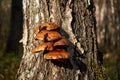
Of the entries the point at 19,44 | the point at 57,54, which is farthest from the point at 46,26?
the point at 19,44

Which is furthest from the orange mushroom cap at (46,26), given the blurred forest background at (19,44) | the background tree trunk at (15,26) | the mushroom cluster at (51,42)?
the background tree trunk at (15,26)

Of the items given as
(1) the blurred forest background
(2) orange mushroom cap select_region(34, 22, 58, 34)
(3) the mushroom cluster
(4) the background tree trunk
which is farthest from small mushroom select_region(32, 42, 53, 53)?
(4) the background tree trunk

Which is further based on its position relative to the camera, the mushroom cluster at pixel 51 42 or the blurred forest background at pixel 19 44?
the blurred forest background at pixel 19 44

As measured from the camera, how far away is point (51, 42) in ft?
12.1

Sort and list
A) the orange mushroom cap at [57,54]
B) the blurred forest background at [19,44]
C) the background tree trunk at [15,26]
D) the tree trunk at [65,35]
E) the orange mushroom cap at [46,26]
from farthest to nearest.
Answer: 1. the background tree trunk at [15,26]
2. the blurred forest background at [19,44]
3. the tree trunk at [65,35]
4. the orange mushroom cap at [46,26]
5. the orange mushroom cap at [57,54]

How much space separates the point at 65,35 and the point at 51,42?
1.33ft

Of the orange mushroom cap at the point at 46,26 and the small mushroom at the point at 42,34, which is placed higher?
the orange mushroom cap at the point at 46,26

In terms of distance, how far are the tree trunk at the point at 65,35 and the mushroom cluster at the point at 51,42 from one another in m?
0.28

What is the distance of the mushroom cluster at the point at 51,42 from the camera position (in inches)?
143

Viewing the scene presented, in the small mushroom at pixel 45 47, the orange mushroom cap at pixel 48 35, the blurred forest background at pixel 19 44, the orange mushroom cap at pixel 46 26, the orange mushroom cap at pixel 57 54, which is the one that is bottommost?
the blurred forest background at pixel 19 44

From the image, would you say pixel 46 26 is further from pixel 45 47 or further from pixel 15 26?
pixel 15 26

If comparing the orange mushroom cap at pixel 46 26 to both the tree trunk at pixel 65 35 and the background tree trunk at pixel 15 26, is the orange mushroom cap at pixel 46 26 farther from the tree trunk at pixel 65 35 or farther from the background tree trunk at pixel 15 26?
the background tree trunk at pixel 15 26

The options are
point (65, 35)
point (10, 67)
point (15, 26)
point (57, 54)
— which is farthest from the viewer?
point (15, 26)

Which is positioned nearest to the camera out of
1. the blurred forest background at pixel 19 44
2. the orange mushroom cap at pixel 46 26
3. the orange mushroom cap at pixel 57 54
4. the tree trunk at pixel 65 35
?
the orange mushroom cap at pixel 57 54
